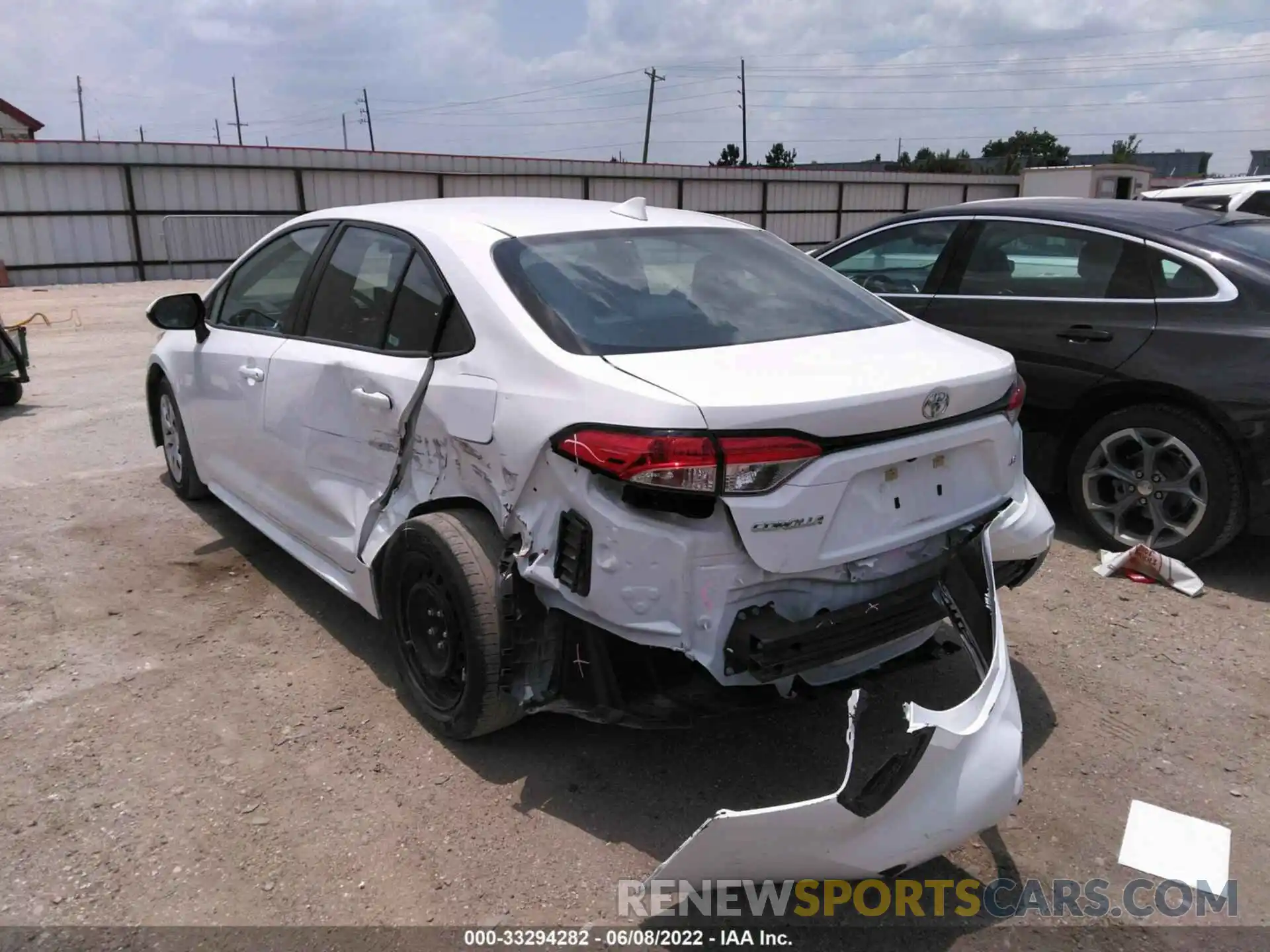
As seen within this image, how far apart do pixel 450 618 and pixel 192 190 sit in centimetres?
2210

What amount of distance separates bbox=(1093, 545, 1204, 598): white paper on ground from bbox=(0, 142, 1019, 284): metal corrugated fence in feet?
59.3

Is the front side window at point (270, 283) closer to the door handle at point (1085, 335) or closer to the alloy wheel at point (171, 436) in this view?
the alloy wheel at point (171, 436)

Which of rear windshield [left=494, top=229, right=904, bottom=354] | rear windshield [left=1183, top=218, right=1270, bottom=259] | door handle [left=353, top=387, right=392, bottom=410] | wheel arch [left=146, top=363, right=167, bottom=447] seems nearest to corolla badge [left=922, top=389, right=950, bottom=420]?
rear windshield [left=494, top=229, right=904, bottom=354]

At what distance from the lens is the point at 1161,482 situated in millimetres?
4520

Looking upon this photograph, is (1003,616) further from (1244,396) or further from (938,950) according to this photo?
(938,950)

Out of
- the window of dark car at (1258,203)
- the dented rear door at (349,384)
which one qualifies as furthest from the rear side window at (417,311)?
the window of dark car at (1258,203)

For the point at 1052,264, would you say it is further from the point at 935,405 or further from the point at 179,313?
the point at 179,313

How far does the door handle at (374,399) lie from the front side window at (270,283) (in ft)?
2.92

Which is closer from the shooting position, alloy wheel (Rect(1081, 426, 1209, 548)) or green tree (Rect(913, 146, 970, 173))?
alloy wheel (Rect(1081, 426, 1209, 548))

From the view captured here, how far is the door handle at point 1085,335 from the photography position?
15.3ft

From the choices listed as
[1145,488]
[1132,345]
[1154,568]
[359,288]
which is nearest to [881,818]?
[359,288]

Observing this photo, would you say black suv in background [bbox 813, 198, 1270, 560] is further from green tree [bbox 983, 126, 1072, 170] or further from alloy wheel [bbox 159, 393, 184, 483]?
green tree [bbox 983, 126, 1072, 170]

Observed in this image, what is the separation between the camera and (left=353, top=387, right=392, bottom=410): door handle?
10.6 ft

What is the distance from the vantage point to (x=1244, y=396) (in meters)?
4.15
